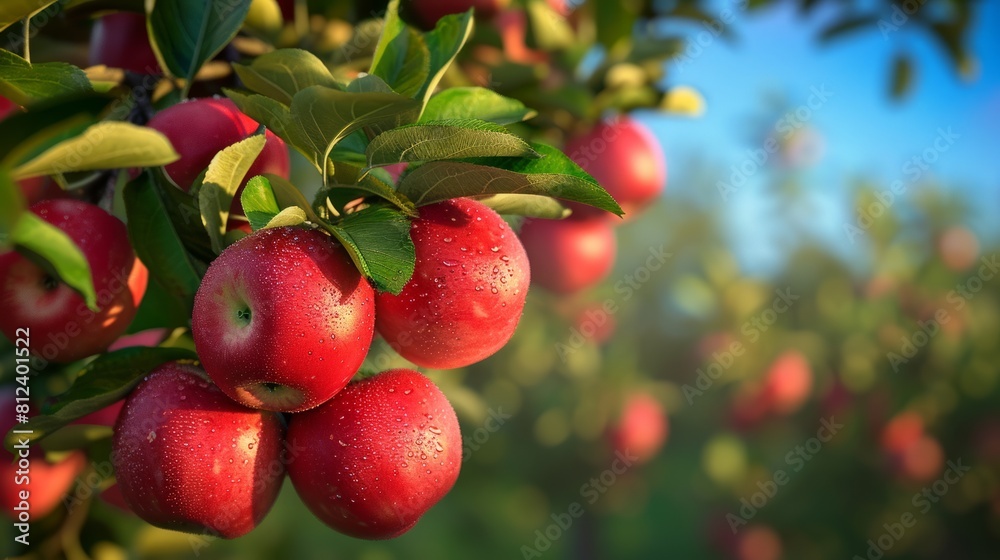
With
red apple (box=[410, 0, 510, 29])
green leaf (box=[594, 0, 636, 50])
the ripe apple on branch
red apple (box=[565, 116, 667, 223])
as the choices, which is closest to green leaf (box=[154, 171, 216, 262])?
the ripe apple on branch

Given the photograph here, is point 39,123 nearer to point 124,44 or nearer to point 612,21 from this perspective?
point 124,44

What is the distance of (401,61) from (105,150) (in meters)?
0.31

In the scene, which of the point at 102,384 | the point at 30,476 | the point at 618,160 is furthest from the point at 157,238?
the point at 618,160

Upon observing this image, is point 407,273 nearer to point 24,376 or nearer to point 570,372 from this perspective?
point 24,376

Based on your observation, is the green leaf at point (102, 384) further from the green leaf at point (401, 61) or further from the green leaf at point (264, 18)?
the green leaf at point (264, 18)

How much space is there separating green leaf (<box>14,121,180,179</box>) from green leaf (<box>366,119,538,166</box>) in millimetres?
163

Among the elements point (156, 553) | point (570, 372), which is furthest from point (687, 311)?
point (156, 553)

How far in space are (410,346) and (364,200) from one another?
0.14m

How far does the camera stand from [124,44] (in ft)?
3.27

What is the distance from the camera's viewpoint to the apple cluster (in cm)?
63

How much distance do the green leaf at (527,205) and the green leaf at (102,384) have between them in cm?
33

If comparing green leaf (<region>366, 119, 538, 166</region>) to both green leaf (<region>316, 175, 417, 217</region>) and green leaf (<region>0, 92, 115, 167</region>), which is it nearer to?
green leaf (<region>316, 175, 417, 217</region>)

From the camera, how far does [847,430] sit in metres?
3.83

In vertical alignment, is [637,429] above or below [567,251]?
below
